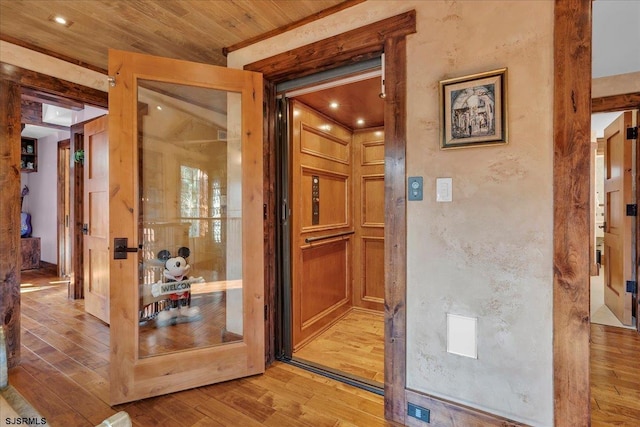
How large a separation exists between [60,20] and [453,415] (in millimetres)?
3443

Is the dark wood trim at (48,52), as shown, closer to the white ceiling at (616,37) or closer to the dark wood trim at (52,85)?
the dark wood trim at (52,85)

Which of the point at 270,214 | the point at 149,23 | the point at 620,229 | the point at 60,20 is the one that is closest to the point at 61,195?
the point at 60,20

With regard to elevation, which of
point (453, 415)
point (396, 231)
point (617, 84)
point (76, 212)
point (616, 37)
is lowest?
point (453, 415)

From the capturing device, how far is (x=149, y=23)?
2.05m

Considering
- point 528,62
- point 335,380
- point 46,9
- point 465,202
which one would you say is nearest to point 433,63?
point 528,62

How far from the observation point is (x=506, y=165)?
147 centimetres

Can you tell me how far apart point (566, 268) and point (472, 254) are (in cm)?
38

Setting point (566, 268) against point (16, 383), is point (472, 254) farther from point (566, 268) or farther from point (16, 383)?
point (16, 383)

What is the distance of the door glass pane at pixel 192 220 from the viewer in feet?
7.00

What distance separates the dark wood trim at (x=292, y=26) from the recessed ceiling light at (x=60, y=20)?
102 centimetres

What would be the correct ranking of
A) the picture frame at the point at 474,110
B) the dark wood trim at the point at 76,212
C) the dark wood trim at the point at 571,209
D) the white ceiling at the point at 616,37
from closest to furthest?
the dark wood trim at the point at 571,209, the picture frame at the point at 474,110, the white ceiling at the point at 616,37, the dark wood trim at the point at 76,212

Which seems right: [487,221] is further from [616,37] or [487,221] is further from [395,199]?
[616,37]

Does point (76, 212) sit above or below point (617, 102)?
below

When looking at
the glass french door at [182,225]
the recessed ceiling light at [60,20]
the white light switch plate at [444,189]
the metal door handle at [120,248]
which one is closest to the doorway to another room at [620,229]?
the white light switch plate at [444,189]
